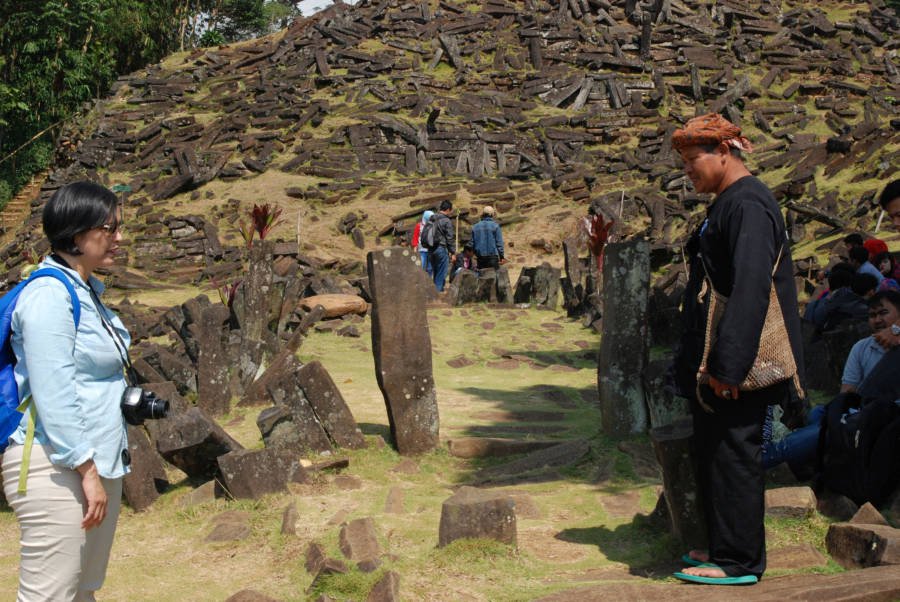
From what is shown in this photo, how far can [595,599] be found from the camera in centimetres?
379

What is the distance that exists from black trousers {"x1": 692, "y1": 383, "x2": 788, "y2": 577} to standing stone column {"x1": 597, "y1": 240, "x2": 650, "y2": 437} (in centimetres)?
279

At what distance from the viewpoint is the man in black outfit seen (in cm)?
360

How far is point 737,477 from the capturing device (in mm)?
3736

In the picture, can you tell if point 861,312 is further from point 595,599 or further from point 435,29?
point 435,29

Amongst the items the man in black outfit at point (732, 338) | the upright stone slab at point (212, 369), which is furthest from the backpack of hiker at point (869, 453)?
the upright stone slab at point (212, 369)

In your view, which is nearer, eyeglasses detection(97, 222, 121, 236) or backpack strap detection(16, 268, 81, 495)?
backpack strap detection(16, 268, 81, 495)

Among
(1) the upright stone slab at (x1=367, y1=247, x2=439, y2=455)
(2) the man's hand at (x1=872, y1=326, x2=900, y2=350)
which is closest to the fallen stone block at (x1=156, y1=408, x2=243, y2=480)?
(1) the upright stone slab at (x1=367, y1=247, x2=439, y2=455)

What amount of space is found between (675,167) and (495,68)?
27.4 ft

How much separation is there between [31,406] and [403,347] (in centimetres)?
390

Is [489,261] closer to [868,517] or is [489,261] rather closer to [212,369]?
[212,369]

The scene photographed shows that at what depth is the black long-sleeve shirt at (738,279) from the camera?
3.58 metres

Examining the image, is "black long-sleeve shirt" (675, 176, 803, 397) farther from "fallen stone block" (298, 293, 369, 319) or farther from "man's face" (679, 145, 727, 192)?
"fallen stone block" (298, 293, 369, 319)

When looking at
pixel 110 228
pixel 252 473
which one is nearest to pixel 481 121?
pixel 252 473

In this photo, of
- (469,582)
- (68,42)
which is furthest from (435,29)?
(469,582)
